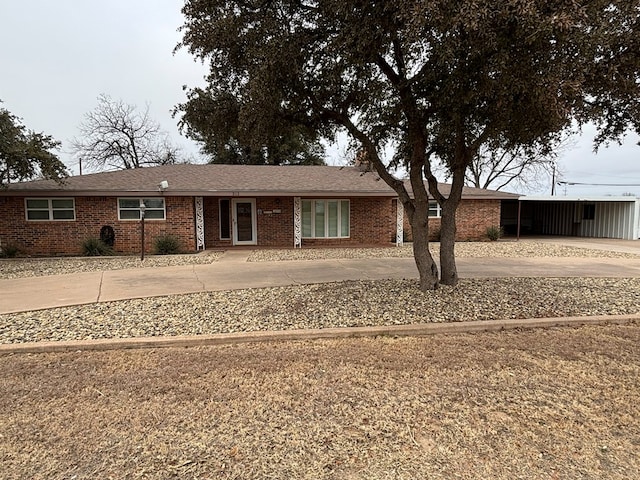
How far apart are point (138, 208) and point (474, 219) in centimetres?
1416

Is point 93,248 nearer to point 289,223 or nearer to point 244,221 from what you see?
point 244,221

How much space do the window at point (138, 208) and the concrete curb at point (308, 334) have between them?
10.1 m

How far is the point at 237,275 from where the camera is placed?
9.46 m

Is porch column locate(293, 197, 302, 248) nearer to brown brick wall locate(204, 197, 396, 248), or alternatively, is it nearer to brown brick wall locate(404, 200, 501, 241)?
brown brick wall locate(204, 197, 396, 248)

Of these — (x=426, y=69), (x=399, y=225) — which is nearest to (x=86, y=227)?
(x=399, y=225)

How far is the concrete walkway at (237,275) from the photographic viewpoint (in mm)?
7426

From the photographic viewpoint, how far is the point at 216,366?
4.26 m

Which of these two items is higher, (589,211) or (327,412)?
(589,211)

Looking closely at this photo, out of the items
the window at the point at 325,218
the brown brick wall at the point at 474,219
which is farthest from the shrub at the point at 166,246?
the brown brick wall at the point at 474,219

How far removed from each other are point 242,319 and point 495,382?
3.48 meters

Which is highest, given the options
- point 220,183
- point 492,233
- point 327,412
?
point 220,183

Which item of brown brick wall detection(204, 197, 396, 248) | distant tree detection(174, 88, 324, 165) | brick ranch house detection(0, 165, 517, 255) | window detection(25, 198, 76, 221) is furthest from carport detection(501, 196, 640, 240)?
window detection(25, 198, 76, 221)

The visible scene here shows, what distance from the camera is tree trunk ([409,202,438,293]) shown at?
7148 millimetres

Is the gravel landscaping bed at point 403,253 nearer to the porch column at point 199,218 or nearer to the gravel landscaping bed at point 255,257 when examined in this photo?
the gravel landscaping bed at point 255,257
